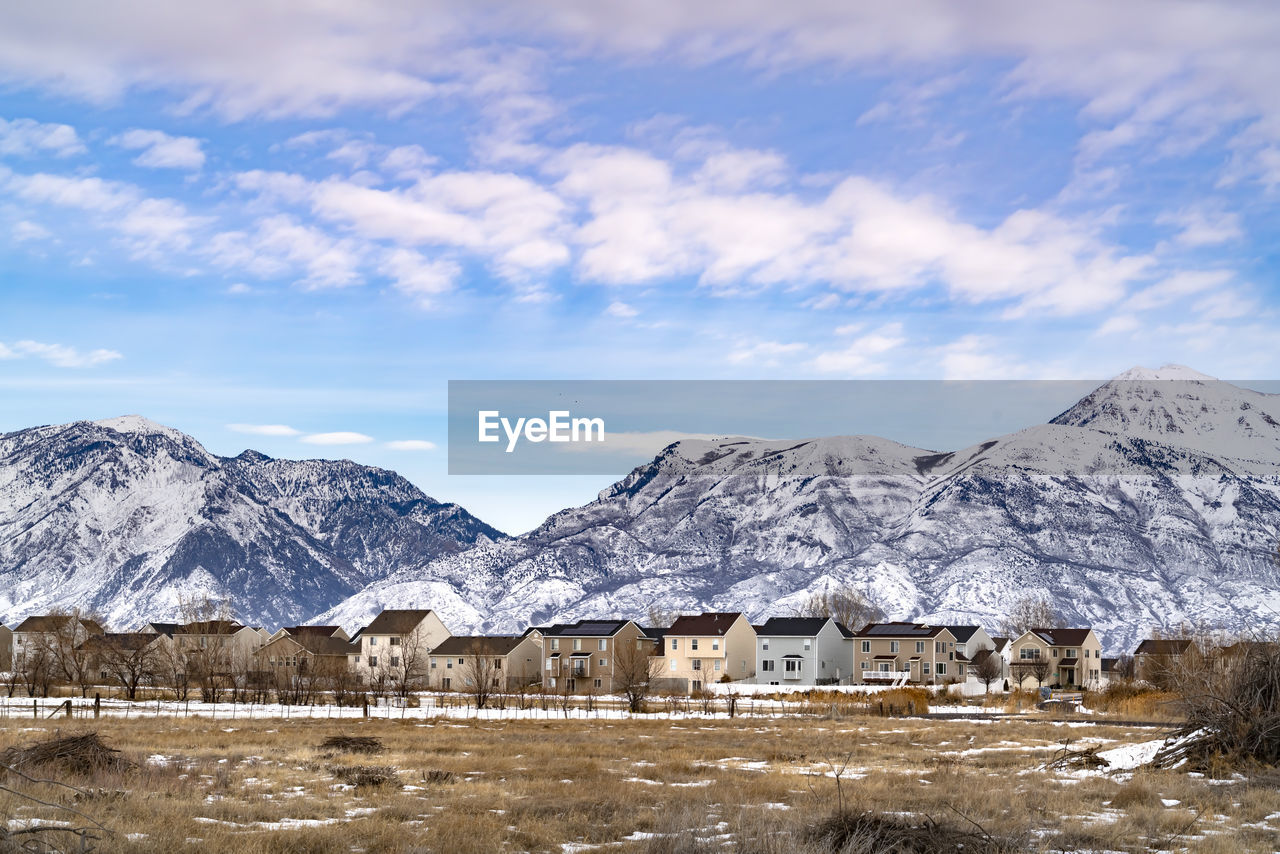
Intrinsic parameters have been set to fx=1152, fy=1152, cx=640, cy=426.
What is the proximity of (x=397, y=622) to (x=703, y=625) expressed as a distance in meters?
34.4

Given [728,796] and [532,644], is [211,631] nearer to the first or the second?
[532,644]

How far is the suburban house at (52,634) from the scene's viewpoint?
81.6m

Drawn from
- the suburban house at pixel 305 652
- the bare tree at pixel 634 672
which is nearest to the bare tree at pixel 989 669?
the bare tree at pixel 634 672

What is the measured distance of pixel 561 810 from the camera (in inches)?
817

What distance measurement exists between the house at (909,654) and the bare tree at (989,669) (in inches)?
94.2

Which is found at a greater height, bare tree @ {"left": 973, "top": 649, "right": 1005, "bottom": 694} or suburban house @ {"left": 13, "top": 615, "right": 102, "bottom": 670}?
suburban house @ {"left": 13, "top": 615, "right": 102, "bottom": 670}

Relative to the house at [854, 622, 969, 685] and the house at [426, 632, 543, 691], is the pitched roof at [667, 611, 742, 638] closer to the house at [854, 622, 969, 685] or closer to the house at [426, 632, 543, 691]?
the house at [854, 622, 969, 685]

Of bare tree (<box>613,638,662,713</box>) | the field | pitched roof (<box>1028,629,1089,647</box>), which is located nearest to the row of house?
bare tree (<box>613,638,662,713</box>)

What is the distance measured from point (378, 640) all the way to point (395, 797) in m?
108

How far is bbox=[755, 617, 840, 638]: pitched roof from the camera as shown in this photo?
115188 mm

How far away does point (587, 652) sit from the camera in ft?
382

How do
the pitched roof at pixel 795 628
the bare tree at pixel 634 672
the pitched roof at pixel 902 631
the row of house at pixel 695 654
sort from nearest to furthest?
the bare tree at pixel 634 672
the row of house at pixel 695 654
the pitched roof at pixel 795 628
the pitched roof at pixel 902 631

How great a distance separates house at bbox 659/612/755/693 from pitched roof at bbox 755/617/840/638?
2.97m

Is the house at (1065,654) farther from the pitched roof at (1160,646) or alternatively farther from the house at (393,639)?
the house at (393,639)
